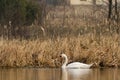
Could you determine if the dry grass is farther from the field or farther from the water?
the water

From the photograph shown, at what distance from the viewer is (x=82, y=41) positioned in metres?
23.1

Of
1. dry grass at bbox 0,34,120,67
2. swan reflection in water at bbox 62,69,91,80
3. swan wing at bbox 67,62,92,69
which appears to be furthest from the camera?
dry grass at bbox 0,34,120,67

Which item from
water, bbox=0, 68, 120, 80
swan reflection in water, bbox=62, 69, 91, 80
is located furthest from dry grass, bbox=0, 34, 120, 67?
swan reflection in water, bbox=62, 69, 91, 80

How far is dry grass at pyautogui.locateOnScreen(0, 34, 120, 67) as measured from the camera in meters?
22.0

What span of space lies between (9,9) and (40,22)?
2.07 metres

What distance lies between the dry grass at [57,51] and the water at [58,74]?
25.0 inches

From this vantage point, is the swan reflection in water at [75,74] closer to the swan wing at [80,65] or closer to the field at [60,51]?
the swan wing at [80,65]

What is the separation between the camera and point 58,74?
20391 mm

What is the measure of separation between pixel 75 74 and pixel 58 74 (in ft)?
1.75

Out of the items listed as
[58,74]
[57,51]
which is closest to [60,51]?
[57,51]

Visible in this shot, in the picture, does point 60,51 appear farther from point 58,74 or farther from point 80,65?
point 58,74

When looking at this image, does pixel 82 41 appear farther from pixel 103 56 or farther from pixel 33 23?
pixel 33 23

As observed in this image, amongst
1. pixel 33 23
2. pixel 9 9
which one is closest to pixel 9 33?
pixel 9 9

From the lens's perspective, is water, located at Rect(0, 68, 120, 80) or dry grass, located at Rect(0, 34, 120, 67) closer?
water, located at Rect(0, 68, 120, 80)
